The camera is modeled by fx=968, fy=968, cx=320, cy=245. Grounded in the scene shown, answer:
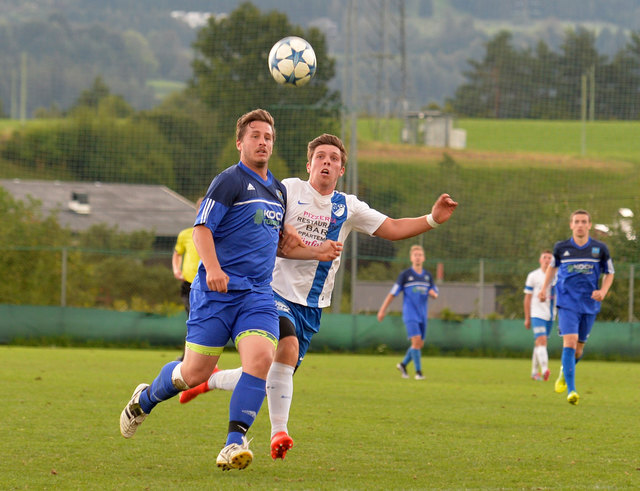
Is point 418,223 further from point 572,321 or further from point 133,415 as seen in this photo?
point 572,321

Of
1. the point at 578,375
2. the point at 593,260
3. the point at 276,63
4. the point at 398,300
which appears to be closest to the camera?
the point at 276,63

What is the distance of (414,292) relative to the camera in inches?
611

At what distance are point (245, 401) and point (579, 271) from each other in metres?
6.33

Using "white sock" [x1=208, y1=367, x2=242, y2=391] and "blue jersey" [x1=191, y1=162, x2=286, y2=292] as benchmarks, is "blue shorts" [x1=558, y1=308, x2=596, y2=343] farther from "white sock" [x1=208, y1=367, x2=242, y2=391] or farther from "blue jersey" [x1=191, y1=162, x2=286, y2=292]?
"blue jersey" [x1=191, y1=162, x2=286, y2=292]

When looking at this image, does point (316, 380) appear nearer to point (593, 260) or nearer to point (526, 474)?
point (593, 260)

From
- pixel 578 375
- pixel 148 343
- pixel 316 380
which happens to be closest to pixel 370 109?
pixel 148 343

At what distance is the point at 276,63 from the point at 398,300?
62.0 ft

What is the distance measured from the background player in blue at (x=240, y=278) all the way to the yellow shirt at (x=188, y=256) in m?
5.16

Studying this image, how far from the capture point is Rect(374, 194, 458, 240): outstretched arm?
6.41 metres

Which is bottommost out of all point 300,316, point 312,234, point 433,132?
point 300,316

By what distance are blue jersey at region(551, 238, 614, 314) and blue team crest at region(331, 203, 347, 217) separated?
15.8 ft

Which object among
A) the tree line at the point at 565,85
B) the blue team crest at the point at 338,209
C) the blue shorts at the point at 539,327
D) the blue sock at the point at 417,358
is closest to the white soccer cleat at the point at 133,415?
the blue team crest at the point at 338,209

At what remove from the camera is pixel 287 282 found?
6.70m

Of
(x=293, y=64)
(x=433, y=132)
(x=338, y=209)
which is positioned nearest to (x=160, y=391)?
(x=338, y=209)
